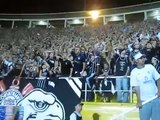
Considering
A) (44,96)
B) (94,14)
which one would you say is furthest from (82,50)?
(44,96)

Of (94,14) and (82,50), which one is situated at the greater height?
(94,14)

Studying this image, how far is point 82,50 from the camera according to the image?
7832mm

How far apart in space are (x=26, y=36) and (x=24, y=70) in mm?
1107

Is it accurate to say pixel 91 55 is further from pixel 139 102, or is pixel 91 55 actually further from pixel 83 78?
pixel 139 102

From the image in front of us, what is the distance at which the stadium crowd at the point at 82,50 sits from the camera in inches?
281

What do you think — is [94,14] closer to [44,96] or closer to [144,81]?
[44,96]

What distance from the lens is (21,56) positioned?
27.1ft

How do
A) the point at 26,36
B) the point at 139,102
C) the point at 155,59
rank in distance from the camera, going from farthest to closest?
the point at 26,36 → the point at 155,59 → the point at 139,102

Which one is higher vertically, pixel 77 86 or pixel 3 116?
pixel 77 86

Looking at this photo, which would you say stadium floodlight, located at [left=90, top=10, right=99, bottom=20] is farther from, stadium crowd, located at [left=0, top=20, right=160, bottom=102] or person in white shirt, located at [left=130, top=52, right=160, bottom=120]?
person in white shirt, located at [left=130, top=52, right=160, bottom=120]

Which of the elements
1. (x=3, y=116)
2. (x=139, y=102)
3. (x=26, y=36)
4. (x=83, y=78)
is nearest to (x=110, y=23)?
(x=83, y=78)

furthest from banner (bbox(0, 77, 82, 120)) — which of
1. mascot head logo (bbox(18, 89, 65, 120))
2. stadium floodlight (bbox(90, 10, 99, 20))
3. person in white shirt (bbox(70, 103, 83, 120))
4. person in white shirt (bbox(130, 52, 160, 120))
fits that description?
person in white shirt (bbox(130, 52, 160, 120))

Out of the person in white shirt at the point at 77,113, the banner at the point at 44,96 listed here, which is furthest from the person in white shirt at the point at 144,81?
the banner at the point at 44,96

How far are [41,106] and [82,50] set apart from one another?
2032mm
